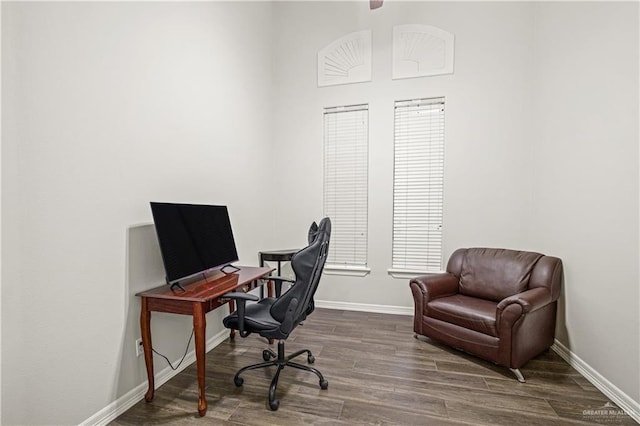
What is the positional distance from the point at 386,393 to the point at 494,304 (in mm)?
1400

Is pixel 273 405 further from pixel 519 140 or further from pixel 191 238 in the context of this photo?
pixel 519 140

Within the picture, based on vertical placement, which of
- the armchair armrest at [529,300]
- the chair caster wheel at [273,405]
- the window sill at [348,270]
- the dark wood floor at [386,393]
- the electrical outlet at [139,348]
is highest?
the armchair armrest at [529,300]

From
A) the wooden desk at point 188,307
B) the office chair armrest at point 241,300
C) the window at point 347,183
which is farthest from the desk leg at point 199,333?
the window at point 347,183

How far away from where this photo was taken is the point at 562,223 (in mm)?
2752

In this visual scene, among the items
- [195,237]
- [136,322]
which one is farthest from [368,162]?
[136,322]

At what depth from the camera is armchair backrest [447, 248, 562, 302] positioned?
2676 mm

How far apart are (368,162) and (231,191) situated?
1.75m

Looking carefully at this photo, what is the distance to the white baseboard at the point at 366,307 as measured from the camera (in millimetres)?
3748

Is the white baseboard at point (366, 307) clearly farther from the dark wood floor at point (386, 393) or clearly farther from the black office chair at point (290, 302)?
the black office chair at point (290, 302)

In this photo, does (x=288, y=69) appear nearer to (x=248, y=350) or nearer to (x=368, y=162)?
(x=368, y=162)

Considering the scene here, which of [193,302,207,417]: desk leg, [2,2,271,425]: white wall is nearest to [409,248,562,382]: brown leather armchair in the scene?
[193,302,207,417]: desk leg

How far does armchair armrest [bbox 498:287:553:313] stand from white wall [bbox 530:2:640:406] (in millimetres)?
304

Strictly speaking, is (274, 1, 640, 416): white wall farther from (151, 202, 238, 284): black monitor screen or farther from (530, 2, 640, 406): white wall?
(151, 202, 238, 284): black monitor screen

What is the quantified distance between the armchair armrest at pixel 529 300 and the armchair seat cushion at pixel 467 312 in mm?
175
